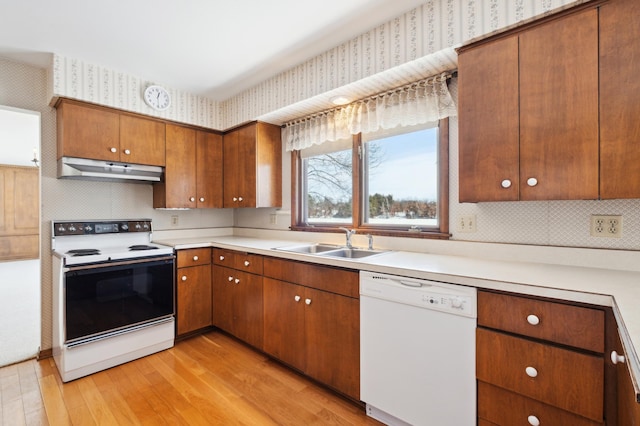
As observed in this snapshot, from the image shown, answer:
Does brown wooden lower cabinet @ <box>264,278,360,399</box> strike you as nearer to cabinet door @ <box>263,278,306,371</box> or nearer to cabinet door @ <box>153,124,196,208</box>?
cabinet door @ <box>263,278,306,371</box>

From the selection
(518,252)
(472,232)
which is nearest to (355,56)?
(472,232)

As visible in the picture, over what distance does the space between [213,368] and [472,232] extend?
2.15 m

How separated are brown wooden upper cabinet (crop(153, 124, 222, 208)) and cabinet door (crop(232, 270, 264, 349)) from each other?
3.29ft

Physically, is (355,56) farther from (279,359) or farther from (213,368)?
(213,368)

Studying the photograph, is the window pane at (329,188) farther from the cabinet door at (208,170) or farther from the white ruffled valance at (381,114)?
the cabinet door at (208,170)

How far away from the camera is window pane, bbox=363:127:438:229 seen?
86.7 inches

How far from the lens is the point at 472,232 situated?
1.93 meters

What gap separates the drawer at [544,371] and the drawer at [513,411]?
33mm

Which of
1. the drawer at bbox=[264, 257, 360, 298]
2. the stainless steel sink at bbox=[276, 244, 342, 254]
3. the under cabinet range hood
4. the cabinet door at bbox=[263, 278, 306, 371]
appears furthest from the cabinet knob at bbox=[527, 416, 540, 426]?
the under cabinet range hood

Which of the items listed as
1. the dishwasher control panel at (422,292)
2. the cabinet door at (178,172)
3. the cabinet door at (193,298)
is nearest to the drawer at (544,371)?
the dishwasher control panel at (422,292)

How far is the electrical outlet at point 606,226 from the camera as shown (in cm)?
147

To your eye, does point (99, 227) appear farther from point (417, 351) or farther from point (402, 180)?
point (417, 351)

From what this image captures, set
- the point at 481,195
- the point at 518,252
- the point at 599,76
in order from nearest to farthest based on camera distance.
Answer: the point at 599,76
the point at 481,195
the point at 518,252

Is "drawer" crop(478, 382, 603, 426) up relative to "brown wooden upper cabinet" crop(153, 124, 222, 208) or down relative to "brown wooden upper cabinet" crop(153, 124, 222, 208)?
down
